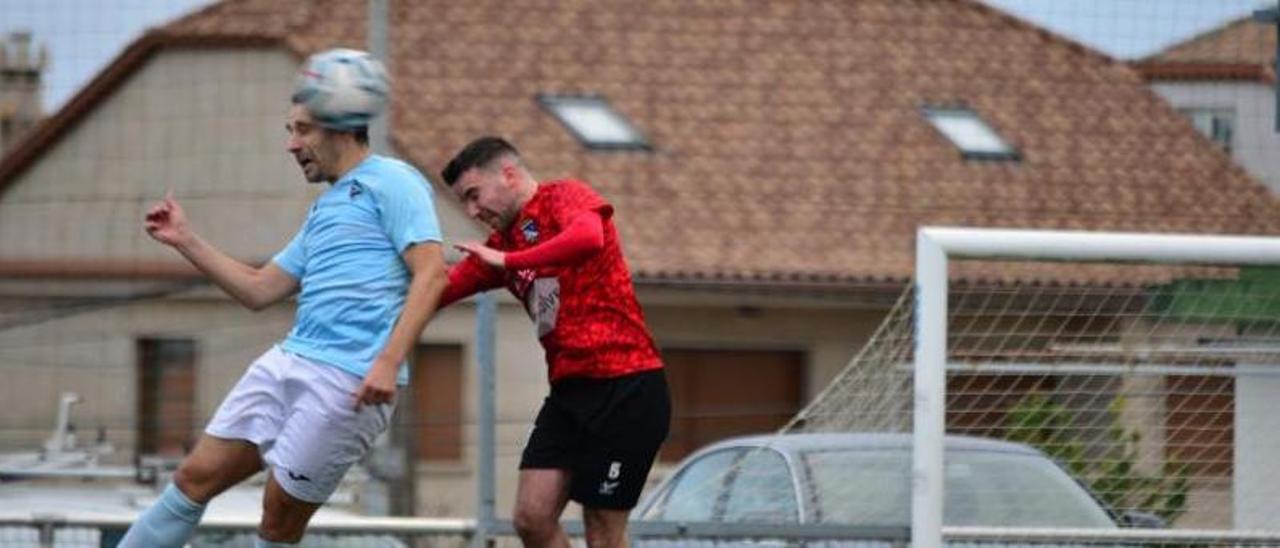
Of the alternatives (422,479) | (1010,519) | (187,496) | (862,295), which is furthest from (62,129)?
(187,496)

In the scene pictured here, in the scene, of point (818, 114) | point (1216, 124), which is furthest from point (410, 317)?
point (818, 114)

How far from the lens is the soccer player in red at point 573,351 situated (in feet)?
25.2

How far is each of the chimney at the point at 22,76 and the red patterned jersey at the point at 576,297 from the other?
4.06 metres

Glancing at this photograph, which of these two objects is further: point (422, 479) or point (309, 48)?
point (309, 48)

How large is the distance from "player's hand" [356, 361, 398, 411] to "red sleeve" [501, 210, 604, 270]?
418mm

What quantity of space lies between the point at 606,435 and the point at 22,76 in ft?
16.5

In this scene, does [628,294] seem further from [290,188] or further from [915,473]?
[290,188]

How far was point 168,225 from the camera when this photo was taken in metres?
7.57

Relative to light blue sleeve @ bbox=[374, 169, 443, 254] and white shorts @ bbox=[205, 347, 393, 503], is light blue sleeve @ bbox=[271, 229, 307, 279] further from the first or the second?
light blue sleeve @ bbox=[374, 169, 443, 254]

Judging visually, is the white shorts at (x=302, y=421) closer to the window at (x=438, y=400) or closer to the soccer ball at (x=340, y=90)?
the soccer ball at (x=340, y=90)

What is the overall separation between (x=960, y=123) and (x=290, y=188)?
161 inches

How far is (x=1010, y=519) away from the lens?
10.4 metres

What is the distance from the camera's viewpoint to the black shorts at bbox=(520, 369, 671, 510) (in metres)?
7.83

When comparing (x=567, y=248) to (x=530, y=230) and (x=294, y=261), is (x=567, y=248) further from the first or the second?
(x=294, y=261)
